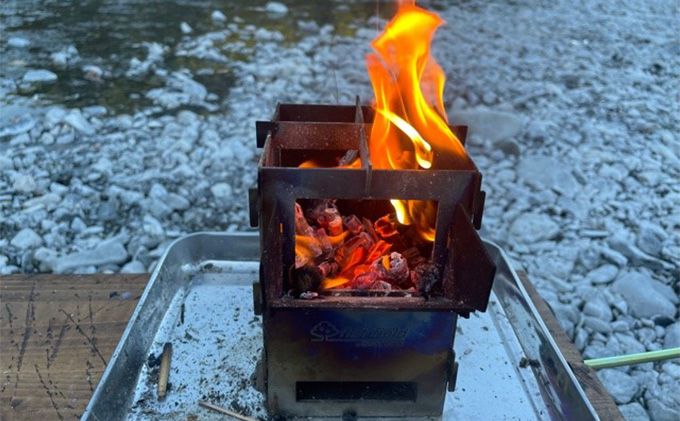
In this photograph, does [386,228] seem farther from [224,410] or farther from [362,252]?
[224,410]

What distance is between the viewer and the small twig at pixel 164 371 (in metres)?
2.02

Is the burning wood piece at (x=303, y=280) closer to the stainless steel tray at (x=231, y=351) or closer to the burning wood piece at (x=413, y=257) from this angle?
the burning wood piece at (x=413, y=257)

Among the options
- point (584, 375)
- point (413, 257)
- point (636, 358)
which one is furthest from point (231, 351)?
point (636, 358)

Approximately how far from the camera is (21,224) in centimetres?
348

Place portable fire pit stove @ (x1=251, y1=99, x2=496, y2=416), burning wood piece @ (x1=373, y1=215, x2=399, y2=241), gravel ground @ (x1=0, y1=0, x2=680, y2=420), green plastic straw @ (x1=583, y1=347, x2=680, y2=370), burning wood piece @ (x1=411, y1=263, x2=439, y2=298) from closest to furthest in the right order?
portable fire pit stove @ (x1=251, y1=99, x2=496, y2=416)
burning wood piece @ (x1=411, y1=263, x2=439, y2=298)
burning wood piece @ (x1=373, y1=215, x2=399, y2=241)
green plastic straw @ (x1=583, y1=347, x2=680, y2=370)
gravel ground @ (x1=0, y1=0, x2=680, y2=420)

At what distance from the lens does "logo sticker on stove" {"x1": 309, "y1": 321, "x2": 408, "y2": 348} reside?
181cm

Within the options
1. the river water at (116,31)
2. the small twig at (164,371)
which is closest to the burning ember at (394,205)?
the small twig at (164,371)

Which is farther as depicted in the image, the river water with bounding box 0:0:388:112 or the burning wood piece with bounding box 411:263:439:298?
the river water with bounding box 0:0:388:112

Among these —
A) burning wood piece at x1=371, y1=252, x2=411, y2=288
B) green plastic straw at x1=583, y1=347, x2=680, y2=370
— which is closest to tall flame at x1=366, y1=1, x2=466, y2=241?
burning wood piece at x1=371, y1=252, x2=411, y2=288

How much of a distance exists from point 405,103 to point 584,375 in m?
1.36

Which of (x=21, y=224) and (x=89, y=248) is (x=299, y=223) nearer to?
(x=89, y=248)

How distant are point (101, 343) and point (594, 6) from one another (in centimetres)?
896

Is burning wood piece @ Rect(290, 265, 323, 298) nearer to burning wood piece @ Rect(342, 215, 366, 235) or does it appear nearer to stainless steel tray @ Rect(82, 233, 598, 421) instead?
burning wood piece @ Rect(342, 215, 366, 235)

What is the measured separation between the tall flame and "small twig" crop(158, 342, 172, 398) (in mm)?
1072
